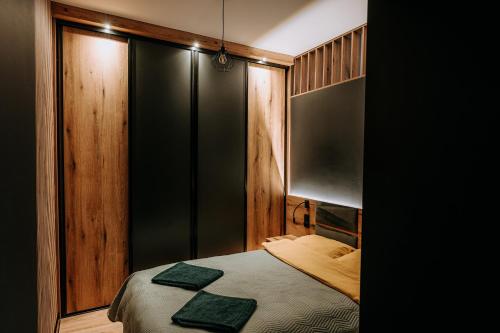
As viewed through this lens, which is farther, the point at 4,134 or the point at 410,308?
A: the point at 4,134

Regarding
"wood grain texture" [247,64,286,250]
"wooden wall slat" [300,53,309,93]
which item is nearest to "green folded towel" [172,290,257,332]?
"wood grain texture" [247,64,286,250]

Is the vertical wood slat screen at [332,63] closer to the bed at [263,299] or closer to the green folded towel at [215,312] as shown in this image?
the bed at [263,299]

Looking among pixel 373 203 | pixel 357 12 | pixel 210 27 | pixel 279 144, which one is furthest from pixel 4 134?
pixel 279 144

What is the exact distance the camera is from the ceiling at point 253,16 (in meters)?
2.48

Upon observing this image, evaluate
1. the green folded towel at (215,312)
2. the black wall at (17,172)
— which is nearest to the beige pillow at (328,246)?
the green folded towel at (215,312)

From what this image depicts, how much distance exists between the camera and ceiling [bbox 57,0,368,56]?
2.48 m

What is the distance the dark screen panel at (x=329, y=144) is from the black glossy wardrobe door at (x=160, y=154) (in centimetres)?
143

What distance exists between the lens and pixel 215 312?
1558mm

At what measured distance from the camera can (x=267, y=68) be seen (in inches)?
146

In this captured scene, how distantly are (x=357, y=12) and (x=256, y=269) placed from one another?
98.2 inches

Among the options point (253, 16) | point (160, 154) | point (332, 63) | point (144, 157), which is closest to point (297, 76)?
point (332, 63)

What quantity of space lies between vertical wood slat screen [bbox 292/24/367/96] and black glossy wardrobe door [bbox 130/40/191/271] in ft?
4.90

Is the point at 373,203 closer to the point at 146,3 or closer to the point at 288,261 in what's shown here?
the point at 288,261

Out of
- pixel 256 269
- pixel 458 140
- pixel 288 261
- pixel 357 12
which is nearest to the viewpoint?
pixel 458 140
